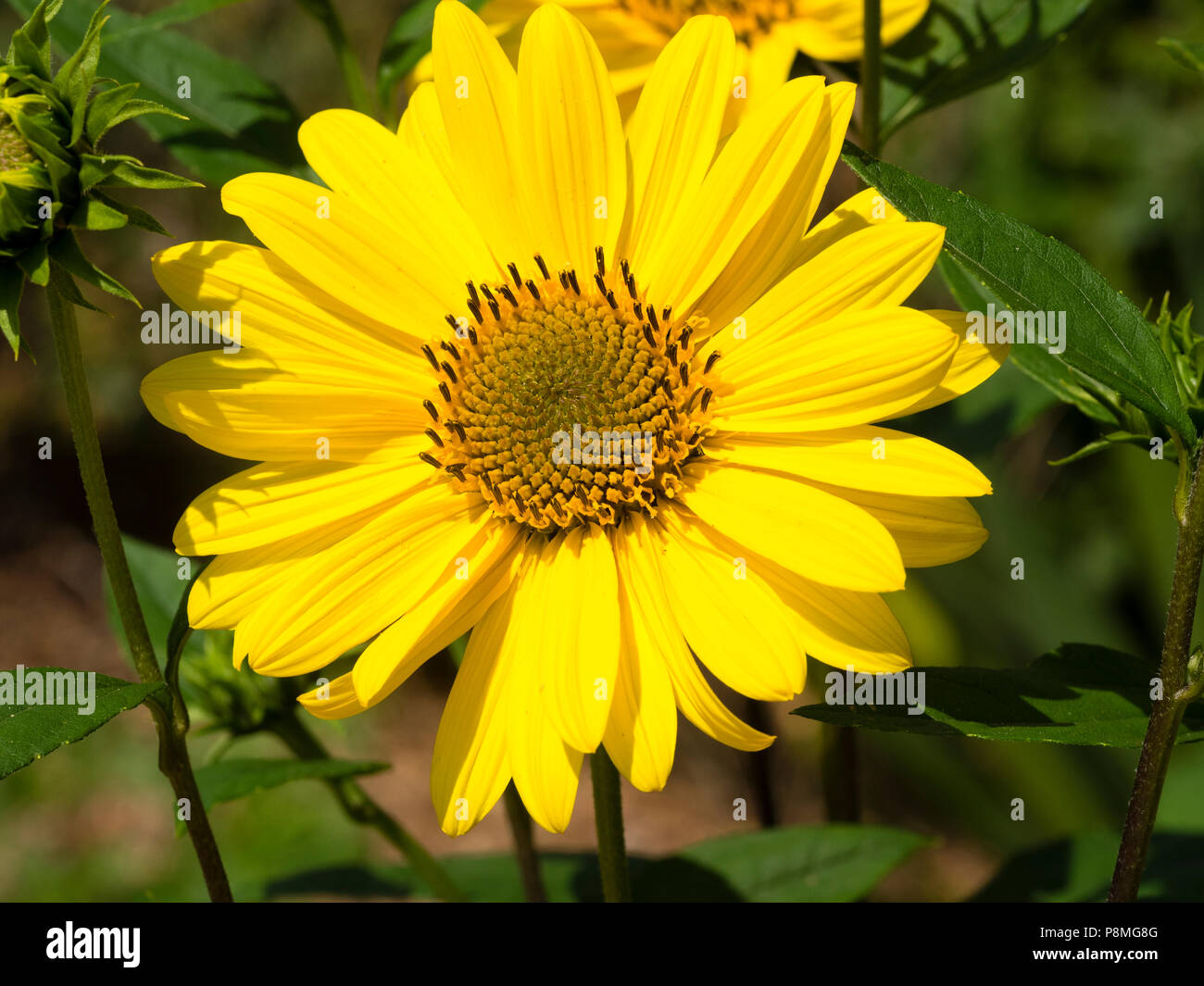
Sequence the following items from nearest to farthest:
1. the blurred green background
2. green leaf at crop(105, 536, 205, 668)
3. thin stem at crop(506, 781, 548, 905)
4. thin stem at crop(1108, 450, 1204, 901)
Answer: thin stem at crop(1108, 450, 1204, 901), thin stem at crop(506, 781, 548, 905), green leaf at crop(105, 536, 205, 668), the blurred green background

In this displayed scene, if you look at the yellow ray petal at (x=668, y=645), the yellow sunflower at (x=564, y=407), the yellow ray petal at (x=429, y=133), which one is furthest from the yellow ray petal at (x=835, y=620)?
the yellow ray petal at (x=429, y=133)

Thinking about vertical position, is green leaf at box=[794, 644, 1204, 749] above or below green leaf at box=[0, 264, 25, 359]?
below

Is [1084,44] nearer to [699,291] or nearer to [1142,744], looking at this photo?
[699,291]

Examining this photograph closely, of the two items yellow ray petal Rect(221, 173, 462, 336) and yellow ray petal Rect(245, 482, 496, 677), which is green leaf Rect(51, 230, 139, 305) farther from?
yellow ray petal Rect(245, 482, 496, 677)

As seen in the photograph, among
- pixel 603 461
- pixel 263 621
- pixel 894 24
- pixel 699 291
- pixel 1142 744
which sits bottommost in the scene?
pixel 1142 744

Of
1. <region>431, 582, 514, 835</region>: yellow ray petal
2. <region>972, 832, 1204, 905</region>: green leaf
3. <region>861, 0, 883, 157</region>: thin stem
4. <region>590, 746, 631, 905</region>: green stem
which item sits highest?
<region>861, 0, 883, 157</region>: thin stem

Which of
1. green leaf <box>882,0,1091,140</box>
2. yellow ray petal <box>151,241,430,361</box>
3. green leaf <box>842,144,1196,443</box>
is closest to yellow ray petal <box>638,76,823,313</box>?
green leaf <box>842,144,1196,443</box>

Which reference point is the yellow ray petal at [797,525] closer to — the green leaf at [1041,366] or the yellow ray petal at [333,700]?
the green leaf at [1041,366]

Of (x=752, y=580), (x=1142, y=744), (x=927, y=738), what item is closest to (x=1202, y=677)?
(x=1142, y=744)
